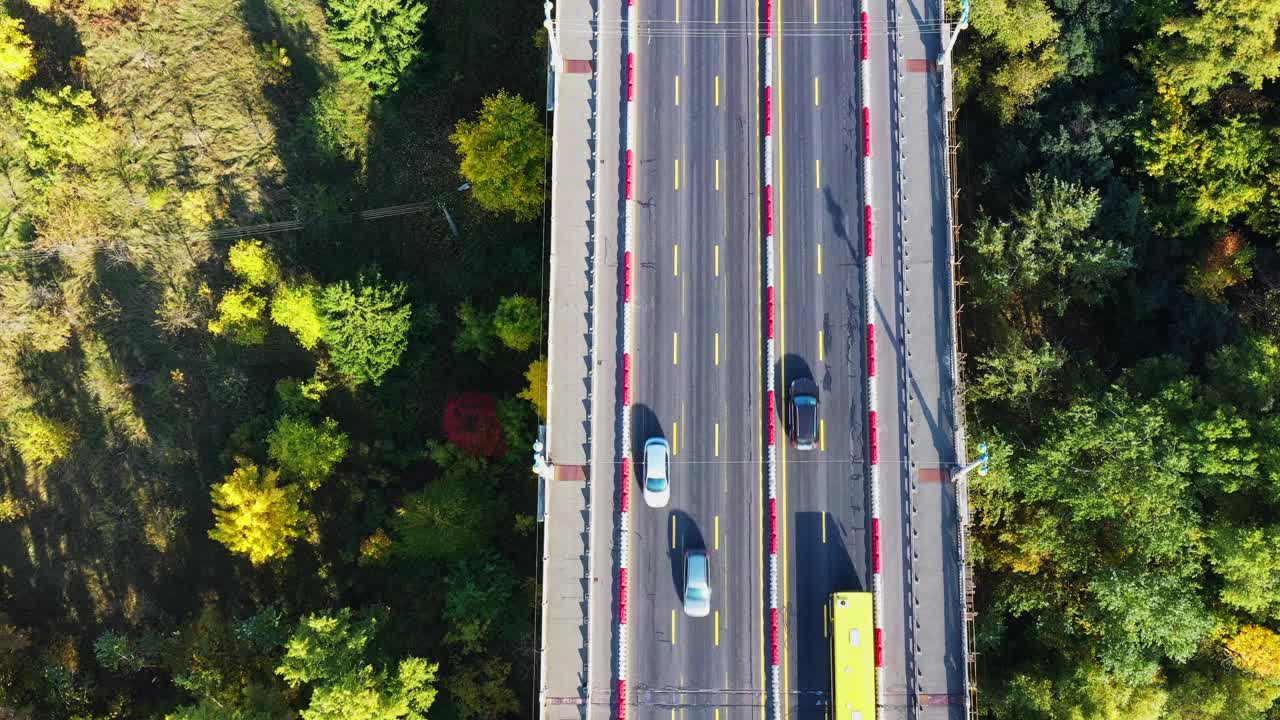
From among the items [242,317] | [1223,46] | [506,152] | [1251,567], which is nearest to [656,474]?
[506,152]

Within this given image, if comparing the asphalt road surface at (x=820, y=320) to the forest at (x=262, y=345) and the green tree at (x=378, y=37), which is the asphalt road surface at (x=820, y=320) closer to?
the forest at (x=262, y=345)

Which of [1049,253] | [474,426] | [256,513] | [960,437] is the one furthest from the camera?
[474,426]

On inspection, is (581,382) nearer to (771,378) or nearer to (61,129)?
(771,378)

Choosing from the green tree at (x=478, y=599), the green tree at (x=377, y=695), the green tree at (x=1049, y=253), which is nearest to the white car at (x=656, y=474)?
the green tree at (x=478, y=599)

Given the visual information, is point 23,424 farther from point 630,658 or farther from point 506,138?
point 630,658

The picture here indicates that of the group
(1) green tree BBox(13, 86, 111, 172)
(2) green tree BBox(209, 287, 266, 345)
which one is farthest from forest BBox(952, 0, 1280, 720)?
(1) green tree BBox(13, 86, 111, 172)
